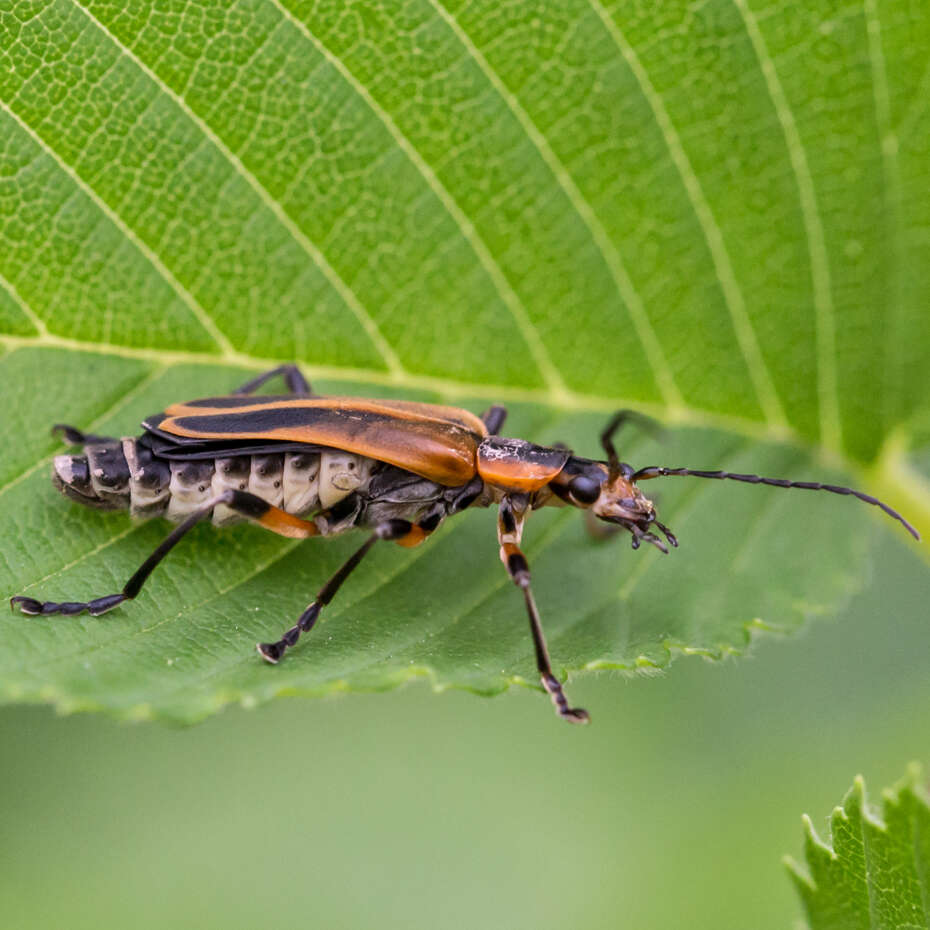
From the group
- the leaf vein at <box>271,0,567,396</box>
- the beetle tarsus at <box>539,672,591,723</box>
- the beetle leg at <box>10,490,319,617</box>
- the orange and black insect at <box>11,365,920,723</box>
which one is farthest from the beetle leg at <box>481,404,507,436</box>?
the beetle tarsus at <box>539,672,591,723</box>

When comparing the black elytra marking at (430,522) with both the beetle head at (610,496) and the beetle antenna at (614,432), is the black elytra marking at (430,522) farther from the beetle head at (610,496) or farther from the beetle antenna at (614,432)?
the beetle antenna at (614,432)

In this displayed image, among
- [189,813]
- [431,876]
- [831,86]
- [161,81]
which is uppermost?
[831,86]

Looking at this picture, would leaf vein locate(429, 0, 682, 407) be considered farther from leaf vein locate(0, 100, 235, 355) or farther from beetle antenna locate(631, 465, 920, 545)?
leaf vein locate(0, 100, 235, 355)

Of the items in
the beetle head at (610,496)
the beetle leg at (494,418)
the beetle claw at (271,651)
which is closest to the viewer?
the beetle claw at (271,651)

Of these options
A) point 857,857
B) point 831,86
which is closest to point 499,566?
point 857,857

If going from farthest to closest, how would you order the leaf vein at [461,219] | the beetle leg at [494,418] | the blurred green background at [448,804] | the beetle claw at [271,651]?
1. the blurred green background at [448,804]
2. the beetle leg at [494,418]
3. the leaf vein at [461,219]
4. the beetle claw at [271,651]

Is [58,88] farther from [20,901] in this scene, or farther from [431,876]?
[431,876]

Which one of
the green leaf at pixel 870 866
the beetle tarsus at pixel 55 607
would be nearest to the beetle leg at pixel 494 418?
the beetle tarsus at pixel 55 607
